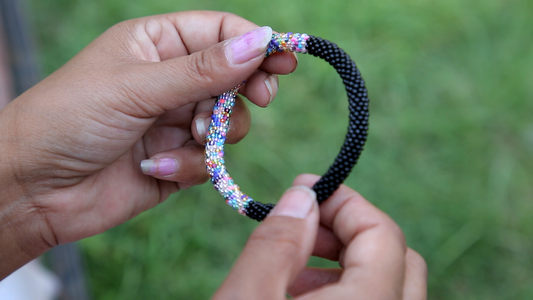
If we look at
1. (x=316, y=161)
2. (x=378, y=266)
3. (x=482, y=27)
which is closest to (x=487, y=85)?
(x=482, y=27)

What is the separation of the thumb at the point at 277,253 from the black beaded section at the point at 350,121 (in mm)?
178

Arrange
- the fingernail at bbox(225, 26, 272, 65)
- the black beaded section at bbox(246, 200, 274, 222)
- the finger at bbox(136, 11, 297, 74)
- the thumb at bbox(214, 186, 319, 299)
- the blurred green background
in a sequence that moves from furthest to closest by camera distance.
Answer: the blurred green background → the finger at bbox(136, 11, 297, 74) → the black beaded section at bbox(246, 200, 274, 222) → the fingernail at bbox(225, 26, 272, 65) → the thumb at bbox(214, 186, 319, 299)

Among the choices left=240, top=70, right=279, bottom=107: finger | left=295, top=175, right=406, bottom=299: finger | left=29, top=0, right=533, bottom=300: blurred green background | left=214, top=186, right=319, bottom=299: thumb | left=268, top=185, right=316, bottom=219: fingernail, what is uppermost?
left=240, top=70, right=279, bottom=107: finger

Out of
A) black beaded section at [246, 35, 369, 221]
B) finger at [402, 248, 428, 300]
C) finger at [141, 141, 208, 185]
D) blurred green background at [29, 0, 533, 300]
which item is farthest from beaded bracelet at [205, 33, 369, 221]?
blurred green background at [29, 0, 533, 300]

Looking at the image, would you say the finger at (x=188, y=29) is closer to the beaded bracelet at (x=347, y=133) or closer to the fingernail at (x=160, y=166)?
the beaded bracelet at (x=347, y=133)

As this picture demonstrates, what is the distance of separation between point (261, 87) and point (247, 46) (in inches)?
7.9

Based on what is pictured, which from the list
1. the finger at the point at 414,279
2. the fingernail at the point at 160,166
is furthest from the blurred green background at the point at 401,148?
the finger at the point at 414,279

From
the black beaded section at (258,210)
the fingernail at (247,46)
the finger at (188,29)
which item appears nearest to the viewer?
the fingernail at (247,46)

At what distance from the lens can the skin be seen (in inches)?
35.3

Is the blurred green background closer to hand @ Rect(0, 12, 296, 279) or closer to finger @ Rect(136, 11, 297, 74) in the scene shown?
hand @ Rect(0, 12, 296, 279)

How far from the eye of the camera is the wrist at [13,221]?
1.09 metres

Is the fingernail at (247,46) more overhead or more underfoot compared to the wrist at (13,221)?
more overhead

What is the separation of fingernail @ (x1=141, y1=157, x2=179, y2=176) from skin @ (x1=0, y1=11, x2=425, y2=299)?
0.05 feet

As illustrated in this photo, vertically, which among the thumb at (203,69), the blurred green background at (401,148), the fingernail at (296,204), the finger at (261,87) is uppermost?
the thumb at (203,69)
